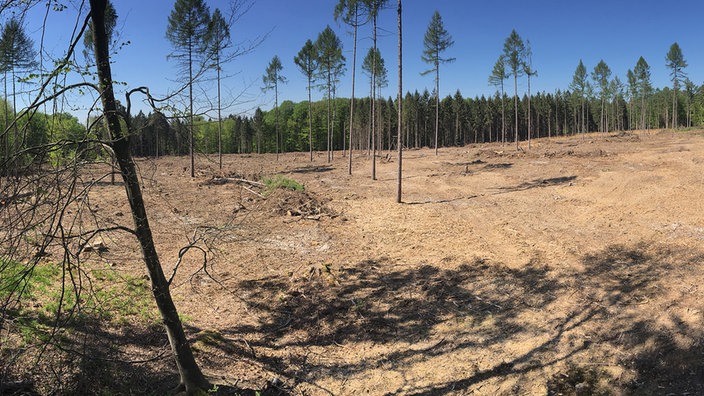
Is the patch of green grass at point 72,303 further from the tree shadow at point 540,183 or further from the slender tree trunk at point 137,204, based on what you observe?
the tree shadow at point 540,183

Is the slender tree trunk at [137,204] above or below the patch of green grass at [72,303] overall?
above

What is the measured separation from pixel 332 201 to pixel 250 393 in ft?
40.6

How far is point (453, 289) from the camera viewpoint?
373 inches

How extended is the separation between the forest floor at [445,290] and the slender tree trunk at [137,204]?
0.99 feet

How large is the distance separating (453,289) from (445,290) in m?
0.20

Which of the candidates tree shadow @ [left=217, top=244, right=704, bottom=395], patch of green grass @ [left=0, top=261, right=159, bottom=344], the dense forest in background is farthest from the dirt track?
the dense forest in background

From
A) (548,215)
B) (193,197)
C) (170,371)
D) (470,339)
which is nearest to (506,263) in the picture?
(470,339)

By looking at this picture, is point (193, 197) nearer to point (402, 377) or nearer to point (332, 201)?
point (332, 201)

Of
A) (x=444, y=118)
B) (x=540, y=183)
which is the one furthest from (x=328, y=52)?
(x=444, y=118)

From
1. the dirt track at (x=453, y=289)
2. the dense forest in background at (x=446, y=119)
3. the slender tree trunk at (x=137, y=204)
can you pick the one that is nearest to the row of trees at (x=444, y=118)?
the dense forest in background at (x=446, y=119)

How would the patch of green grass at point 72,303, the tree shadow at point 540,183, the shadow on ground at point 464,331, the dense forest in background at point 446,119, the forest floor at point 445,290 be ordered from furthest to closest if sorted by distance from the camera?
1. the dense forest in background at point 446,119
2. the tree shadow at point 540,183
3. the forest floor at point 445,290
4. the patch of green grass at point 72,303
5. the shadow on ground at point 464,331

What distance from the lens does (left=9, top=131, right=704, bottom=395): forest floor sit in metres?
6.36

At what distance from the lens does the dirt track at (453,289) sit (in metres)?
6.43

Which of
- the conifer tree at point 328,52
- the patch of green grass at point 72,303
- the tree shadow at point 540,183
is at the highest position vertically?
the conifer tree at point 328,52
